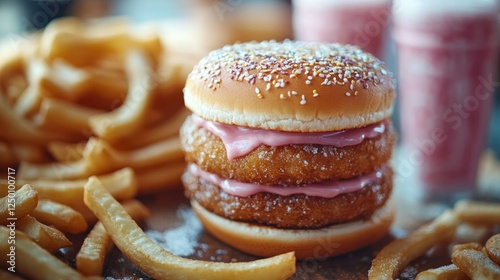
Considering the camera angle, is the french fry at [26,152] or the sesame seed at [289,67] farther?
the french fry at [26,152]

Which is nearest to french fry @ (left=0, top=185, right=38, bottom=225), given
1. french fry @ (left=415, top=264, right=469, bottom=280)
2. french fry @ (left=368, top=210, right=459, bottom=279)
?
french fry @ (left=368, top=210, right=459, bottom=279)

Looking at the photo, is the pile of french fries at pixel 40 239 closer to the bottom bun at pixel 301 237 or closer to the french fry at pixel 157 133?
the bottom bun at pixel 301 237

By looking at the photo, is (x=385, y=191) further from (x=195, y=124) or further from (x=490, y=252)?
(x=195, y=124)

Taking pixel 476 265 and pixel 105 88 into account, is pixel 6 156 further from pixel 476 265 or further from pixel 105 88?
pixel 476 265

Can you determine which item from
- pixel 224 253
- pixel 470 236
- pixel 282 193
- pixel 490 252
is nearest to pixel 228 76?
pixel 282 193

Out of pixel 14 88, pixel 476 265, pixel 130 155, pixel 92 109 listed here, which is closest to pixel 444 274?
pixel 476 265

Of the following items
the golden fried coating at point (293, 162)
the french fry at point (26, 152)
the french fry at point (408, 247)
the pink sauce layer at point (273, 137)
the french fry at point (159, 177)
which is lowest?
the french fry at point (159, 177)

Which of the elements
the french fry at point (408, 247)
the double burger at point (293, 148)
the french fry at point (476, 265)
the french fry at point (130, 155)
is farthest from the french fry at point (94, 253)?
the french fry at point (476, 265)

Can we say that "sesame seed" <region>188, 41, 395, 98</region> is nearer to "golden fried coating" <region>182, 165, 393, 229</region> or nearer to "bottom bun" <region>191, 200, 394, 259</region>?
"golden fried coating" <region>182, 165, 393, 229</region>
